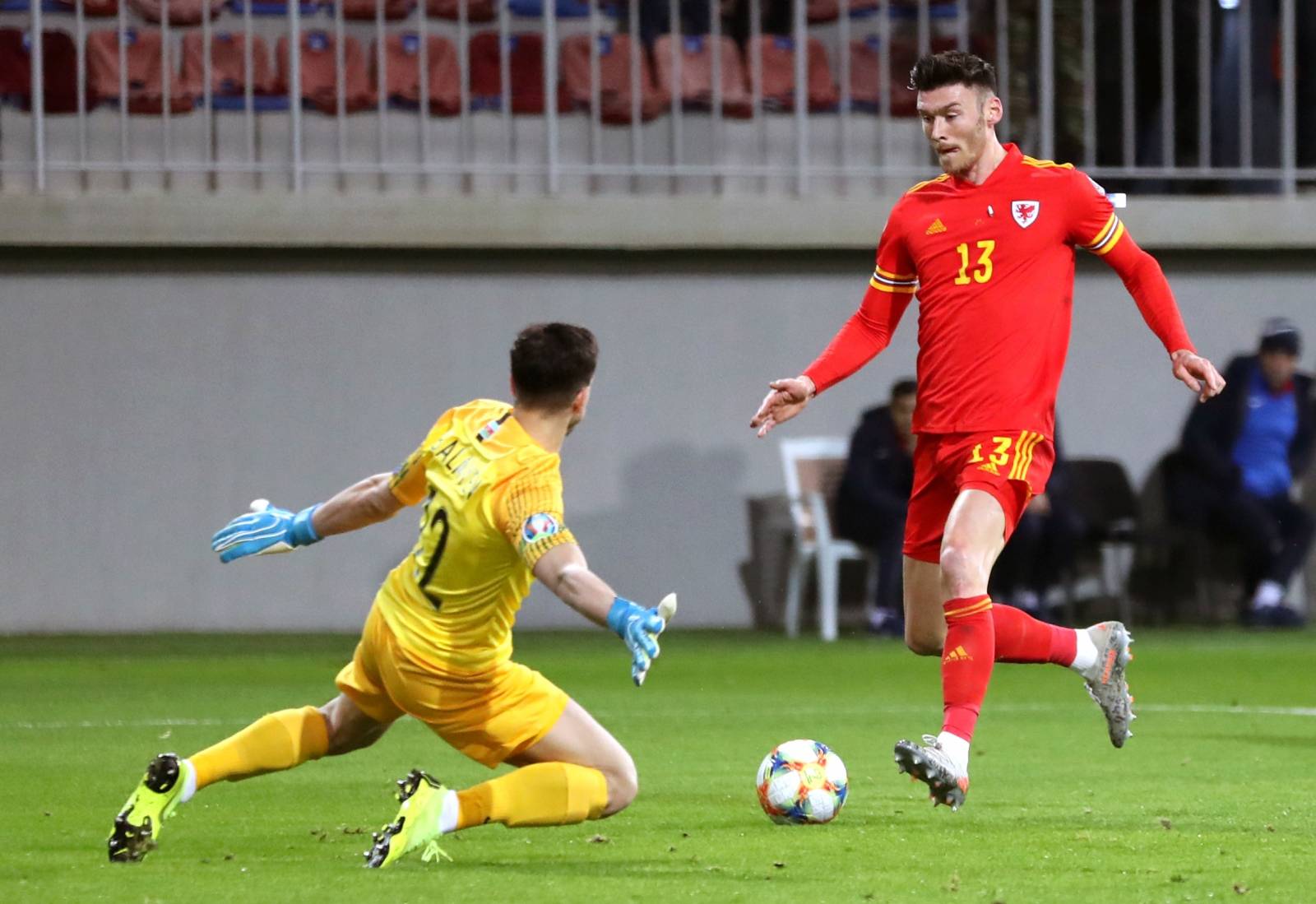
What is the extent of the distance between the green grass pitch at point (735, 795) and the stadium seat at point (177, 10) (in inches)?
Answer: 172

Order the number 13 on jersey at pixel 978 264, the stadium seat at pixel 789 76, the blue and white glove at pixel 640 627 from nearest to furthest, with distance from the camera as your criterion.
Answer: the blue and white glove at pixel 640 627 < the number 13 on jersey at pixel 978 264 < the stadium seat at pixel 789 76

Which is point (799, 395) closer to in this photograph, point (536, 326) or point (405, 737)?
point (536, 326)

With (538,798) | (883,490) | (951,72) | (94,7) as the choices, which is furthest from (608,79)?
(538,798)

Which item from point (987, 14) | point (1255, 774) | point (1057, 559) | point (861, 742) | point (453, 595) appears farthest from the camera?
point (987, 14)

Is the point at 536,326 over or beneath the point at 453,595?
over

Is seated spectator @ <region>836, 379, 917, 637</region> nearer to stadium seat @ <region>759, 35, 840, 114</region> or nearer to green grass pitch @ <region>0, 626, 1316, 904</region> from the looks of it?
green grass pitch @ <region>0, 626, 1316, 904</region>

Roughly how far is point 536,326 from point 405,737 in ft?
12.5

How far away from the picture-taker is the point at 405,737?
28.2 feet

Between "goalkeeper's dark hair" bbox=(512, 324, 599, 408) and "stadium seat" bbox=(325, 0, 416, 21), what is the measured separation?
974 cm

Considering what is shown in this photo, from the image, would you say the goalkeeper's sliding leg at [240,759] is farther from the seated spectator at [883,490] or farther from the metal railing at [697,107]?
the metal railing at [697,107]

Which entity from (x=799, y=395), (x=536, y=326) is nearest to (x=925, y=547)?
(x=799, y=395)

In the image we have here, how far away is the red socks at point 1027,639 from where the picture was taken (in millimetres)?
6492

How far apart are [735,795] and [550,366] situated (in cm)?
206

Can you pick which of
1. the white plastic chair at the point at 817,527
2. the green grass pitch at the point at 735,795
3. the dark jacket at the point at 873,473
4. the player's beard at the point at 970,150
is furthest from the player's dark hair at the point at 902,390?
the player's beard at the point at 970,150
